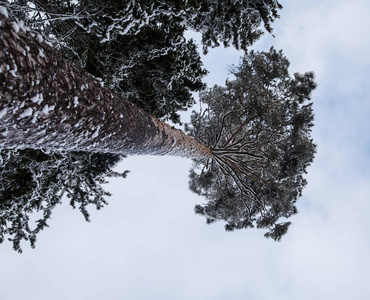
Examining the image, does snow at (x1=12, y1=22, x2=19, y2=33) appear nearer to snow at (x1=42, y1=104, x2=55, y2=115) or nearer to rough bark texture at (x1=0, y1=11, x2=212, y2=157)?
rough bark texture at (x1=0, y1=11, x2=212, y2=157)

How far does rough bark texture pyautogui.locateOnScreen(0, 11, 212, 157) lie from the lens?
142 cm

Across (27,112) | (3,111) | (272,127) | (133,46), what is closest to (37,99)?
(27,112)

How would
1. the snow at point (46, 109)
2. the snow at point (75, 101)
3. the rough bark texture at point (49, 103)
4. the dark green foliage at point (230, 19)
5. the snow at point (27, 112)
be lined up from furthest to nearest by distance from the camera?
1. the dark green foliage at point (230, 19)
2. the snow at point (75, 101)
3. the snow at point (46, 109)
4. the snow at point (27, 112)
5. the rough bark texture at point (49, 103)

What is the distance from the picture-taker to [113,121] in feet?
8.58

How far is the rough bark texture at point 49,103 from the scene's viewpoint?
1.42 metres

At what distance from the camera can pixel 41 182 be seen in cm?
567

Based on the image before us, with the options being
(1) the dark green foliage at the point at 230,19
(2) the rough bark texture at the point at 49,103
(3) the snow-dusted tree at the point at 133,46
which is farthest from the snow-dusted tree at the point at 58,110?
(1) the dark green foliage at the point at 230,19

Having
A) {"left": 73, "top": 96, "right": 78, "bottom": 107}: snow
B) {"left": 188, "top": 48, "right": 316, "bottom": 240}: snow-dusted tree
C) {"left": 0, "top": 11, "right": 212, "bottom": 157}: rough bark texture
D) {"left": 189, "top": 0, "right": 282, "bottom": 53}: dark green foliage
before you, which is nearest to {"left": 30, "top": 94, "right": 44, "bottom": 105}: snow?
{"left": 0, "top": 11, "right": 212, "bottom": 157}: rough bark texture

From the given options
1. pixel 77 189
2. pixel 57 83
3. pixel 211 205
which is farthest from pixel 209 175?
pixel 57 83

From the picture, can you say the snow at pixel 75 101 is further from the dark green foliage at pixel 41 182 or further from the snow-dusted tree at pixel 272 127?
the snow-dusted tree at pixel 272 127

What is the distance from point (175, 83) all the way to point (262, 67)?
349 centimetres

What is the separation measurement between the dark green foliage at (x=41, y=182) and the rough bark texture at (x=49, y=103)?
10.1 feet

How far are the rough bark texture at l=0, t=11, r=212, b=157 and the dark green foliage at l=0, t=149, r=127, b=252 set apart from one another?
121 inches

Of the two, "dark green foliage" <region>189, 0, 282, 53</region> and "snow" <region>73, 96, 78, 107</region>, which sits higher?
"dark green foliage" <region>189, 0, 282, 53</region>
